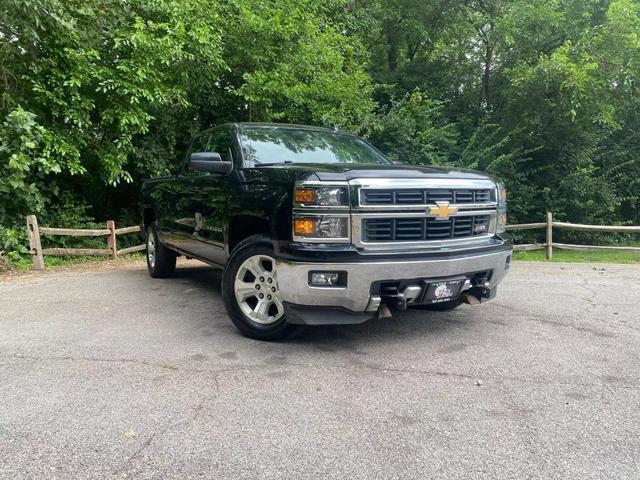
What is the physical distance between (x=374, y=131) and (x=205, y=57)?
488cm

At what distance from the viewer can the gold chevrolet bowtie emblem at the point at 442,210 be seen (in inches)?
161

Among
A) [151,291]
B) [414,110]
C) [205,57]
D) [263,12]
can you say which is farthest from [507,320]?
[414,110]

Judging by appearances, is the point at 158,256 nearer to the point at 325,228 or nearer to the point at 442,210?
the point at 325,228

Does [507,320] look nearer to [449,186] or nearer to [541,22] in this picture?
[449,186]

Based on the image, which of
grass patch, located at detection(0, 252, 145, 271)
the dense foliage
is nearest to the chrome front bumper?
the dense foliage

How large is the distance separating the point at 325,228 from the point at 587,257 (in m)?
9.51

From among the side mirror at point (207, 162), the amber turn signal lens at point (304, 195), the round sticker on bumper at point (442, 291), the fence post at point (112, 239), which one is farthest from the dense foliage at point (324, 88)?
the round sticker on bumper at point (442, 291)

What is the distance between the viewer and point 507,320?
16.8ft

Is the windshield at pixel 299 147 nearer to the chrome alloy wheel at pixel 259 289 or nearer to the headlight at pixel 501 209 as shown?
the chrome alloy wheel at pixel 259 289

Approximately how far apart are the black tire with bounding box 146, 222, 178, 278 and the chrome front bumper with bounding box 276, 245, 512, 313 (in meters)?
3.98

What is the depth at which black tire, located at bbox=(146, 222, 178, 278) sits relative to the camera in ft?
24.6

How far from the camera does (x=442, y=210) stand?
4.14 metres

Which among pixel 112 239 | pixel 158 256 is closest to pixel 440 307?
pixel 158 256

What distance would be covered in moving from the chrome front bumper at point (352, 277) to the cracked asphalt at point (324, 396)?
1.48 ft
